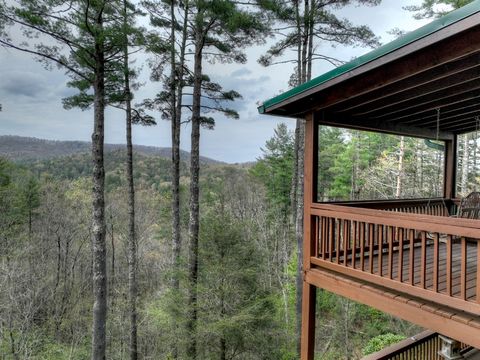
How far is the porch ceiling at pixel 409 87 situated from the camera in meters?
2.36

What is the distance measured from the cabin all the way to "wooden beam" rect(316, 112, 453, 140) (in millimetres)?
18

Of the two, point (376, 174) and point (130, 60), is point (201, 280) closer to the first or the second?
point (130, 60)

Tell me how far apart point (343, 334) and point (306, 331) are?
8713 millimetres

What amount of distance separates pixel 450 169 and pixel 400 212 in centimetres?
396

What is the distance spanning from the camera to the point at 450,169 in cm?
595

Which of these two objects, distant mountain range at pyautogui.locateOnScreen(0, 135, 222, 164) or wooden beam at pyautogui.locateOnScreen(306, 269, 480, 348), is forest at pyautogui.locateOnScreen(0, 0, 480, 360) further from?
distant mountain range at pyautogui.locateOnScreen(0, 135, 222, 164)

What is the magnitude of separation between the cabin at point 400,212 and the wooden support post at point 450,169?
2.76ft

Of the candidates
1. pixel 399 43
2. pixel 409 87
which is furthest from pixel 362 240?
pixel 399 43

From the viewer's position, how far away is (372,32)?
8883mm

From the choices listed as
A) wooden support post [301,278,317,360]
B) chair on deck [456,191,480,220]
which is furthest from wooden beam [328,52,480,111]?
wooden support post [301,278,317,360]

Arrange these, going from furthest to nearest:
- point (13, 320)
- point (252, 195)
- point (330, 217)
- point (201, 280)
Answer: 1. point (252, 195)
2. point (13, 320)
3. point (201, 280)
4. point (330, 217)

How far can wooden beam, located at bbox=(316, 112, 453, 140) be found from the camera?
4289 mm

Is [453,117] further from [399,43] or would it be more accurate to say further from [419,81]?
[399,43]

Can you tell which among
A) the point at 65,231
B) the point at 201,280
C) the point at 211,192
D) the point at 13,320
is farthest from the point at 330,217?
the point at 65,231
